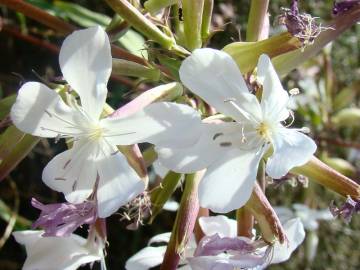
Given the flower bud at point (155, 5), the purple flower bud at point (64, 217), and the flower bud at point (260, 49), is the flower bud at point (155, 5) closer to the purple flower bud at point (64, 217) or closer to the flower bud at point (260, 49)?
the flower bud at point (260, 49)

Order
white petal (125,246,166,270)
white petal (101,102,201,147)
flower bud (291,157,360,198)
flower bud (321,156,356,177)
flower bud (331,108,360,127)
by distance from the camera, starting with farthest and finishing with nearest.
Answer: flower bud (331,108,360,127) → flower bud (321,156,356,177) → white petal (125,246,166,270) → flower bud (291,157,360,198) → white petal (101,102,201,147)

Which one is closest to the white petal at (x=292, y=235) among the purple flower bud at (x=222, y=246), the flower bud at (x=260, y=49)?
the purple flower bud at (x=222, y=246)

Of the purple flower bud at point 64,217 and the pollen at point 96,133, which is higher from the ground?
the pollen at point 96,133

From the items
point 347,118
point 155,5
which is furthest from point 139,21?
point 347,118

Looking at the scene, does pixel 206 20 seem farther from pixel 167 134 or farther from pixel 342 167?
pixel 342 167

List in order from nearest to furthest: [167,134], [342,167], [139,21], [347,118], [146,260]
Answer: [167,134], [139,21], [146,260], [342,167], [347,118]

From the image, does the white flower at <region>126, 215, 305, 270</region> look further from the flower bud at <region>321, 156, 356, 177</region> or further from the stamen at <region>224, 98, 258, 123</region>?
the flower bud at <region>321, 156, 356, 177</region>

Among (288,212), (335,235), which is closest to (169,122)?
(288,212)

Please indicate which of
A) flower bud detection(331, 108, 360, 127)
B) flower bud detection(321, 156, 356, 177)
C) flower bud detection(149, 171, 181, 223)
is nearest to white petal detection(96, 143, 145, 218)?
flower bud detection(149, 171, 181, 223)
